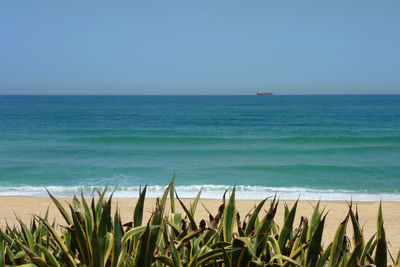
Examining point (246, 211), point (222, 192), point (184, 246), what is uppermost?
point (184, 246)

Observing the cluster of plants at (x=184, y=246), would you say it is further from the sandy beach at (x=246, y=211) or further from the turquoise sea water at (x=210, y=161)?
the turquoise sea water at (x=210, y=161)

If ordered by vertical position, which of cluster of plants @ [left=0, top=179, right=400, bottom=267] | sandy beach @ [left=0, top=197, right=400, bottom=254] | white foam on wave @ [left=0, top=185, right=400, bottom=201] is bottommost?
white foam on wave @ [left=0, top=185, right=400, bottom=201]

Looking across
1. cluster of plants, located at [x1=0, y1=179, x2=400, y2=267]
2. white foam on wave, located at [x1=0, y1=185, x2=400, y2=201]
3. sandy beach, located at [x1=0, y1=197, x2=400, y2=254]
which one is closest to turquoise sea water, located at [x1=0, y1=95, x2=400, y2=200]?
white foam on wave, located at [x1=0, y1=185, x2=400, y2=201]

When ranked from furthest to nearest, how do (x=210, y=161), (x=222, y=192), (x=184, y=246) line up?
(x=210, y=161) < (x=222, y=192) < (x=184, y=246)

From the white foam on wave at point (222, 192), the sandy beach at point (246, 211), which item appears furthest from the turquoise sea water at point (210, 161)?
the sandy beach at point (246, 211)

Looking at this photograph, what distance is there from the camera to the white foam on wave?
10.7 meters

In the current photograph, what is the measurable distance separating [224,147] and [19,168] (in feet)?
30.4

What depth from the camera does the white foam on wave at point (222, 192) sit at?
10.7 meters

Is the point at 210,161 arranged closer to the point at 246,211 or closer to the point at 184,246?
the point at 246,211

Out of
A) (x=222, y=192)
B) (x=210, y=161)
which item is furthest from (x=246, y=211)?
(x=210, y=161)

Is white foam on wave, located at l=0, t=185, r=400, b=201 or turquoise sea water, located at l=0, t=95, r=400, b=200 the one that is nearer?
white foam on wave, located at l=0, t=185, r=400, b=201

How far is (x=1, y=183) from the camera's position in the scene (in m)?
12.6

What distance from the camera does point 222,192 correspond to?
11.1 meters

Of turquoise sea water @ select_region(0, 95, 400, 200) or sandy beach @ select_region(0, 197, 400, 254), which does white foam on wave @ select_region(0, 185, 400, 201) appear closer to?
turquoise sea water @ select_region(0, 95, 400, 200)
